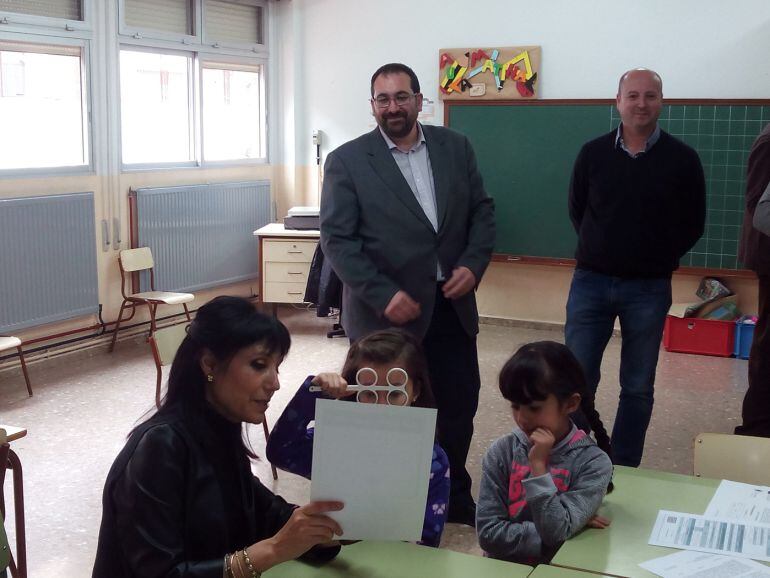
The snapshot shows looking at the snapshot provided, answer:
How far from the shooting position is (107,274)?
6.04 meters

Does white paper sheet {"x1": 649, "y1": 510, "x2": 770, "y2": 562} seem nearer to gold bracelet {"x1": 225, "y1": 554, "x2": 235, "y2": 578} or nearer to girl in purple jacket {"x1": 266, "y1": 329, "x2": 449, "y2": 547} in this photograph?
girl in purple jacket {"x1": 266, "y1": 329, "x2": 449, "y2": 547}

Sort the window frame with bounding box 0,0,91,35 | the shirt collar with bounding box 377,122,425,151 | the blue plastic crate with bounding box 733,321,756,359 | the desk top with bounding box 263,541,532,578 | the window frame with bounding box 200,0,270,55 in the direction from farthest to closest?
the window frame with bounding box 200,0,270,55
the blue plastic crate with bounding box 733,321,756,359
the window frame with bounding box 0,0,91,35
the shirt collar with bounding box 377,122,425,151
the desk top with bounding box 263,541,532,578

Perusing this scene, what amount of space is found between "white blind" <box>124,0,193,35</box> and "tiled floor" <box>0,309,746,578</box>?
7.00ft

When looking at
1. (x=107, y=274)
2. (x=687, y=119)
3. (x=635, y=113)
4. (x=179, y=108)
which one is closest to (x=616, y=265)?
(x=635, y=113)

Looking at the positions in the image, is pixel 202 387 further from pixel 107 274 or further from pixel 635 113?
pixel 107 274

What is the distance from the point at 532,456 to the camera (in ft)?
6.38

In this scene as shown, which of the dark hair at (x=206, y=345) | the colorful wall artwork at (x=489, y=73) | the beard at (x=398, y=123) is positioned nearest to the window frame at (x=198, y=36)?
the colorful wall artwork at (x=489, y=73)

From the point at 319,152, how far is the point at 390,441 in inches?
243

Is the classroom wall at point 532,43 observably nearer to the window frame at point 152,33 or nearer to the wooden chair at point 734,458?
the window frame at point 152,33

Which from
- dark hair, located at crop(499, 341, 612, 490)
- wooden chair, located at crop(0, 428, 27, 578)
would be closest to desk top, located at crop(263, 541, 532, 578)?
dark hair, located at crop(499, 341, 612, 490)

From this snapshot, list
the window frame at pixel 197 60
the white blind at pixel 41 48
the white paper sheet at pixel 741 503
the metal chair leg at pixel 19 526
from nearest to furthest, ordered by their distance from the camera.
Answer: the white paper sheet at pixel 741 503 → the metal chair leg at pixel 19 526 → the white blind at pixel 41 48 → the window frame at pixel 197 60

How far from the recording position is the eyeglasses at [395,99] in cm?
304

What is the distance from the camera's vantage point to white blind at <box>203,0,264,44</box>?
6824mm

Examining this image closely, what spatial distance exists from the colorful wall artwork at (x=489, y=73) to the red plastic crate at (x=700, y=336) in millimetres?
1857
